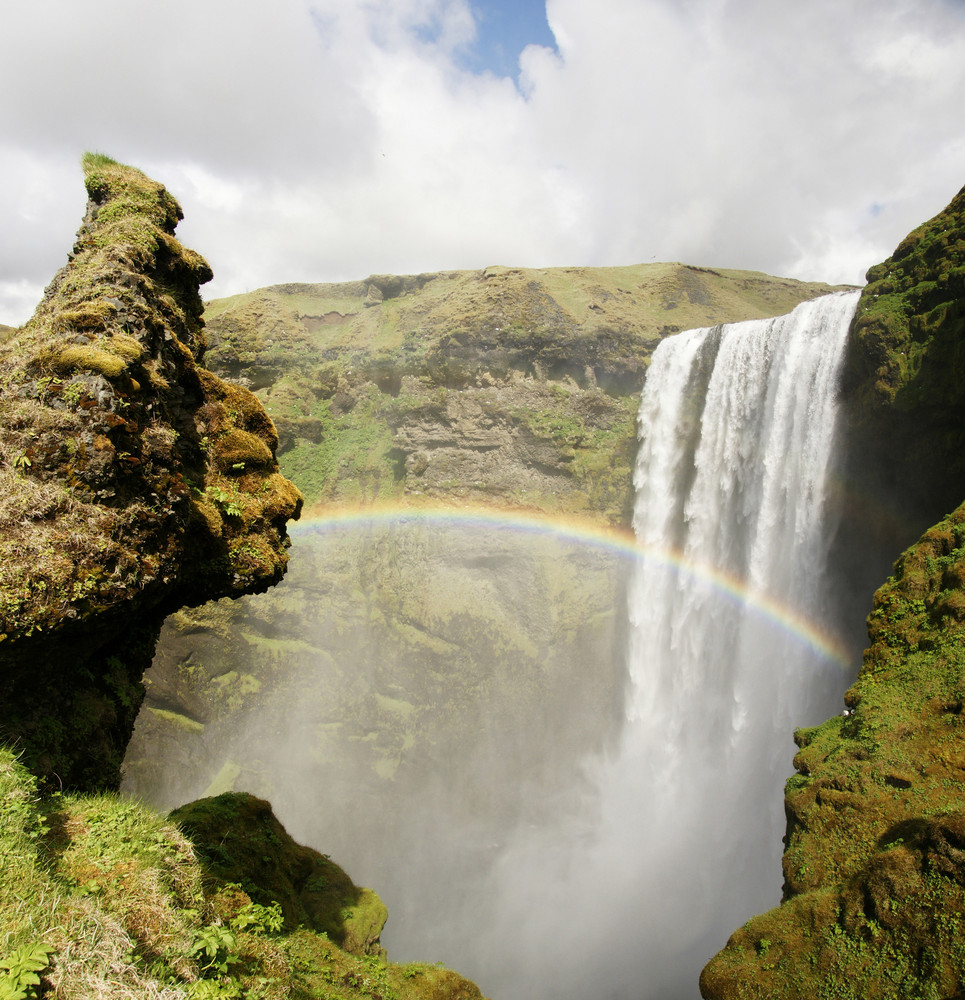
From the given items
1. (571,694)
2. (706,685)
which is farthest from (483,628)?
(706,685)

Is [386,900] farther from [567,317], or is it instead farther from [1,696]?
[567,317]

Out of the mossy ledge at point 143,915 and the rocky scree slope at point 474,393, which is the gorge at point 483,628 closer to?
the mossy ledge at point 143,915

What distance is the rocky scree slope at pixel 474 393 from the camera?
2980cm

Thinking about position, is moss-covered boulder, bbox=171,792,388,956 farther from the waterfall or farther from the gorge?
the waterfall

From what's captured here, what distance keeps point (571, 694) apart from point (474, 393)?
16498 millimetres

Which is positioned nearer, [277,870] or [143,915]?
[143,915]

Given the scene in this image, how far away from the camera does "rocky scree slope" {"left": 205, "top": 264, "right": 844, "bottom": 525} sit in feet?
97.8

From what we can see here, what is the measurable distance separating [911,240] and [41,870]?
22.8m

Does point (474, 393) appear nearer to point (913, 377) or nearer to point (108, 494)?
point (913, 377)

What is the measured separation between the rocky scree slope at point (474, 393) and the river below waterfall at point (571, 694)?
2202 millimetres

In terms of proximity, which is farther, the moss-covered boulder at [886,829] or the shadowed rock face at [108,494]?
the moss-covered boulder at [886,829]

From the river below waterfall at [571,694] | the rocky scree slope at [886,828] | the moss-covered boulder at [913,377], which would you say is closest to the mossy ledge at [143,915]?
the rocky scree slope at [886,828]

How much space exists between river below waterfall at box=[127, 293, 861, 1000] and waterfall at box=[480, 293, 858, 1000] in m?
0.08

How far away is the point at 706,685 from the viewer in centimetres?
2336
